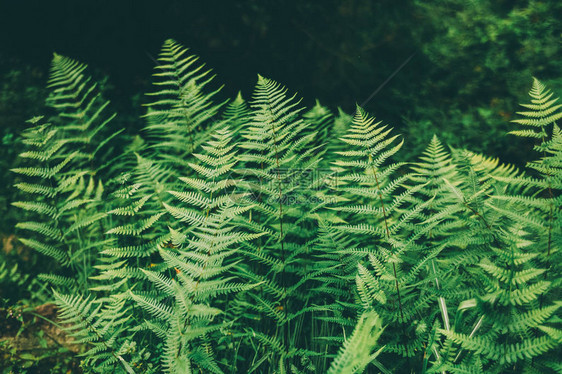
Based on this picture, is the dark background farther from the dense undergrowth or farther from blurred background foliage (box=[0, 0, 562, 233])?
the dense undergrowth

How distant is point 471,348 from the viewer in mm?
1292

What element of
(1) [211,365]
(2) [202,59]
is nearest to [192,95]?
(2) [202,59]

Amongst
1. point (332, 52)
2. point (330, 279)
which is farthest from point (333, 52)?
point (330, 279)

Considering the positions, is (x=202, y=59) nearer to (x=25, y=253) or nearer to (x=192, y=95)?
(x=192, y=95)

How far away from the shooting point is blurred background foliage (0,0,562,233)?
8.63 ft

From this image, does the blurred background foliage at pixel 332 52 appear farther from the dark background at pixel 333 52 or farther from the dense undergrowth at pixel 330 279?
the dense undergrowth at pixel 330 279

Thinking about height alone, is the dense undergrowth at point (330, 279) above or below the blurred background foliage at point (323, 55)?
below

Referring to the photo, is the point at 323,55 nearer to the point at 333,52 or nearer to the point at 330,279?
the point at 333,52

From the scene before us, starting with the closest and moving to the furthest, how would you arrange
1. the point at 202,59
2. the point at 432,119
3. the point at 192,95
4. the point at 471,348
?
1. the point at 471,348
2. the point at 192,95
3. the point at 432,119
4. the point at 202,59

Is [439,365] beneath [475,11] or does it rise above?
beneath

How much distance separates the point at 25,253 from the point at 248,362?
205cm

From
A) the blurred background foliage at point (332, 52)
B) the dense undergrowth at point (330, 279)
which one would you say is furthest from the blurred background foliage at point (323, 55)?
the dense undergrowth at point (330, 279)

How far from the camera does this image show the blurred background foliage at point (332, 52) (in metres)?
2.63

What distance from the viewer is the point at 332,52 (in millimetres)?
2951
